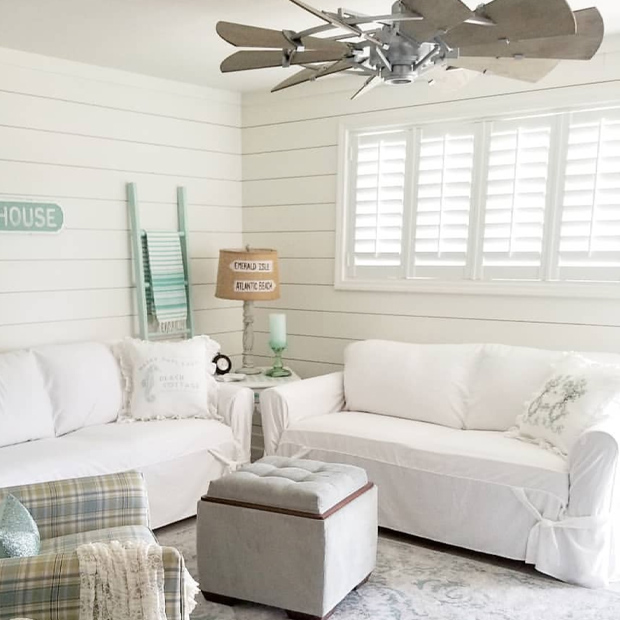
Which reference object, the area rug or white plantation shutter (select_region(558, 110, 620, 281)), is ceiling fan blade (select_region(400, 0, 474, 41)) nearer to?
white plantation shutter (select_region(558, 110, 620, 281))

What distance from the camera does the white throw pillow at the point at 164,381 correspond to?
3498 mm

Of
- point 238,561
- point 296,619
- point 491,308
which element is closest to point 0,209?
point 238,561

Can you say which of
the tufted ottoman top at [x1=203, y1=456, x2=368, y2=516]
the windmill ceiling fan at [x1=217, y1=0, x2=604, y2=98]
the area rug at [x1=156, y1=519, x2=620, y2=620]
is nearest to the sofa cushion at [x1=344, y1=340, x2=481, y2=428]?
the area rug at [x1=156, y1=519, x2=620, y2=620]

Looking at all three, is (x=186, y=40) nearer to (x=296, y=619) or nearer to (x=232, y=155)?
(x=232, y=155)

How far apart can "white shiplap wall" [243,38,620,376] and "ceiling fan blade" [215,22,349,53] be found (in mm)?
1761

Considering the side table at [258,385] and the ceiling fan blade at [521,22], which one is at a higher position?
the ceiling fan blade at [521,22]

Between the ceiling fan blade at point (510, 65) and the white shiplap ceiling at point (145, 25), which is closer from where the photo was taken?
the ceiling fan blade at point (510, 65)

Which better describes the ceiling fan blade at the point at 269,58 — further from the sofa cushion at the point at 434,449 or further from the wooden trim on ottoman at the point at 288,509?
the sofa cushion at the point at 434,449

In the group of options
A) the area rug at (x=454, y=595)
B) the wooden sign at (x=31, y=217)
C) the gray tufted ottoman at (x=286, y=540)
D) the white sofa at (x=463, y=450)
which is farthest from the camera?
the wooden sign at (x=31, y=217)

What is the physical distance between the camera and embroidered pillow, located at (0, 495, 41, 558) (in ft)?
5.41

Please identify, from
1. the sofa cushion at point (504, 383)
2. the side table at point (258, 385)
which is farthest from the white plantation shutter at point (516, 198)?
the side table at point (258, 385)

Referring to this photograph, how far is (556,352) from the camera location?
3330 millimetres

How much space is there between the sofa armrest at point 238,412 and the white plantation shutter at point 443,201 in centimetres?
128

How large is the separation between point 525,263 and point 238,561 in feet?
7.09
